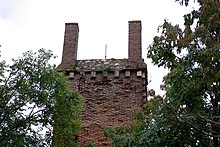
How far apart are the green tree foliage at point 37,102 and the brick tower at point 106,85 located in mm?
2731

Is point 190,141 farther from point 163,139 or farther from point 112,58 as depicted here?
point 112,58

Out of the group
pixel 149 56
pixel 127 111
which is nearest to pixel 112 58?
pixel 127 111

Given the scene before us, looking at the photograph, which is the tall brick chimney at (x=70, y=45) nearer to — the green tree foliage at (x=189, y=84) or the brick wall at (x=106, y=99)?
the brick wall at (x=106, y=99)

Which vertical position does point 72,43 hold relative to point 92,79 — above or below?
above

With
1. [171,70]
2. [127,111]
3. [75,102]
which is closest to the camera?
[171,70]

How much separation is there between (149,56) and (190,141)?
2248mm

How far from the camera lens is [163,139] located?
A: 1057 cm

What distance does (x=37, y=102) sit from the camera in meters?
13.0

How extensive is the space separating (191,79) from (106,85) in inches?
305

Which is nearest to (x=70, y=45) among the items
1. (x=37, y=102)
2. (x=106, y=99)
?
(x=106, y=99)

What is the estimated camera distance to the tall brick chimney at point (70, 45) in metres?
18.1

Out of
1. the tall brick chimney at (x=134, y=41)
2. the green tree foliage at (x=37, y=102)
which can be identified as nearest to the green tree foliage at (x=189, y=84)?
the green tree foliage at (x=37, y=102)

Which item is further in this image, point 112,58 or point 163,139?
point 112,58

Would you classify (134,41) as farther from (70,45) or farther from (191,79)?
(191,79)
